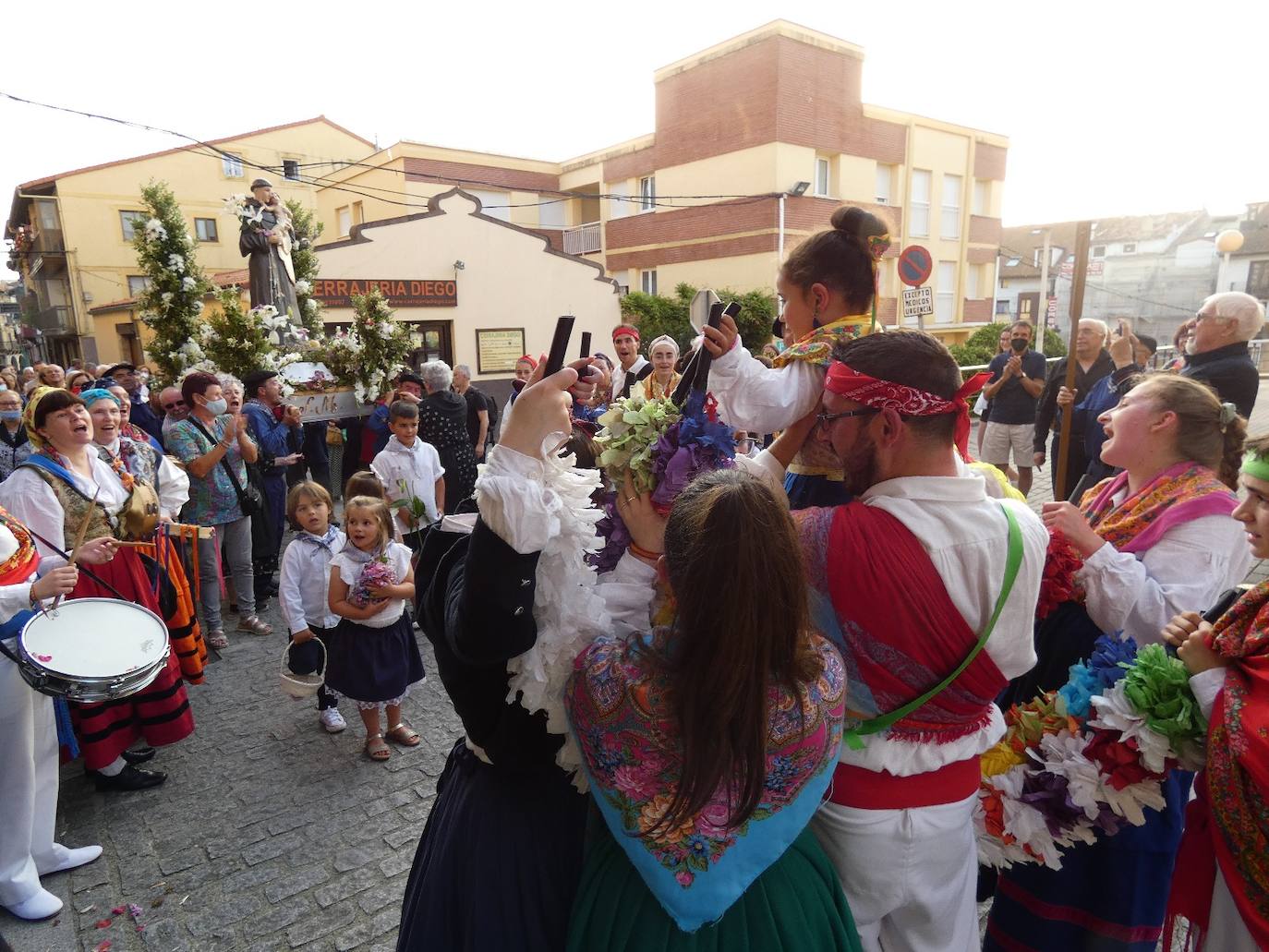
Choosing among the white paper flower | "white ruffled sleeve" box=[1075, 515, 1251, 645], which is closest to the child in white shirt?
"white ruffled sleeve" box=[1075, 515, 1251, 645]

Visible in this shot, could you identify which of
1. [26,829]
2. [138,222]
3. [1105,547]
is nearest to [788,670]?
[1105,547]

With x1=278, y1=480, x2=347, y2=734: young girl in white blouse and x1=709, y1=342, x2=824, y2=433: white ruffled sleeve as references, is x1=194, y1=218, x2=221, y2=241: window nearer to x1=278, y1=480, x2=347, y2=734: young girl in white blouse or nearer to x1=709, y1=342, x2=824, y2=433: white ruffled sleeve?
Result: x1=278, y1=480, x2=347, y2=734: young girl in white blouse

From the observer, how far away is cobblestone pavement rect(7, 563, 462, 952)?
9.05 ft

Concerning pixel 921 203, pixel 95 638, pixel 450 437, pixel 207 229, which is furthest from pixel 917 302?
pixel 207 229

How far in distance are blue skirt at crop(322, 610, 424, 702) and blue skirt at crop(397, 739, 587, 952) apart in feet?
8.01

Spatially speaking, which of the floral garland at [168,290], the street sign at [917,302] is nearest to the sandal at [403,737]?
the floral garland at [168,290]

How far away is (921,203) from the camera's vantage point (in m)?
24.9

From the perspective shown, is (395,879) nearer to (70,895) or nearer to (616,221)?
(70,895)

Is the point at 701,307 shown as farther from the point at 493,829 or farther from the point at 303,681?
the point at 303,681

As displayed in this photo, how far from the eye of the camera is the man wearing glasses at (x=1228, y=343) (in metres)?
4.48

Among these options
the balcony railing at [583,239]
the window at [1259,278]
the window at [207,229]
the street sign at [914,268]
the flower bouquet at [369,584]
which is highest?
the window at [207,229]

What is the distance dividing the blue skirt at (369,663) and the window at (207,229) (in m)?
30.0

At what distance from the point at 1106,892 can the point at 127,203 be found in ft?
119

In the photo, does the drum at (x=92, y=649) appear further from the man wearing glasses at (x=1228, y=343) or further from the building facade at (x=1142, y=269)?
the building facade at (x=1142, y=269)
